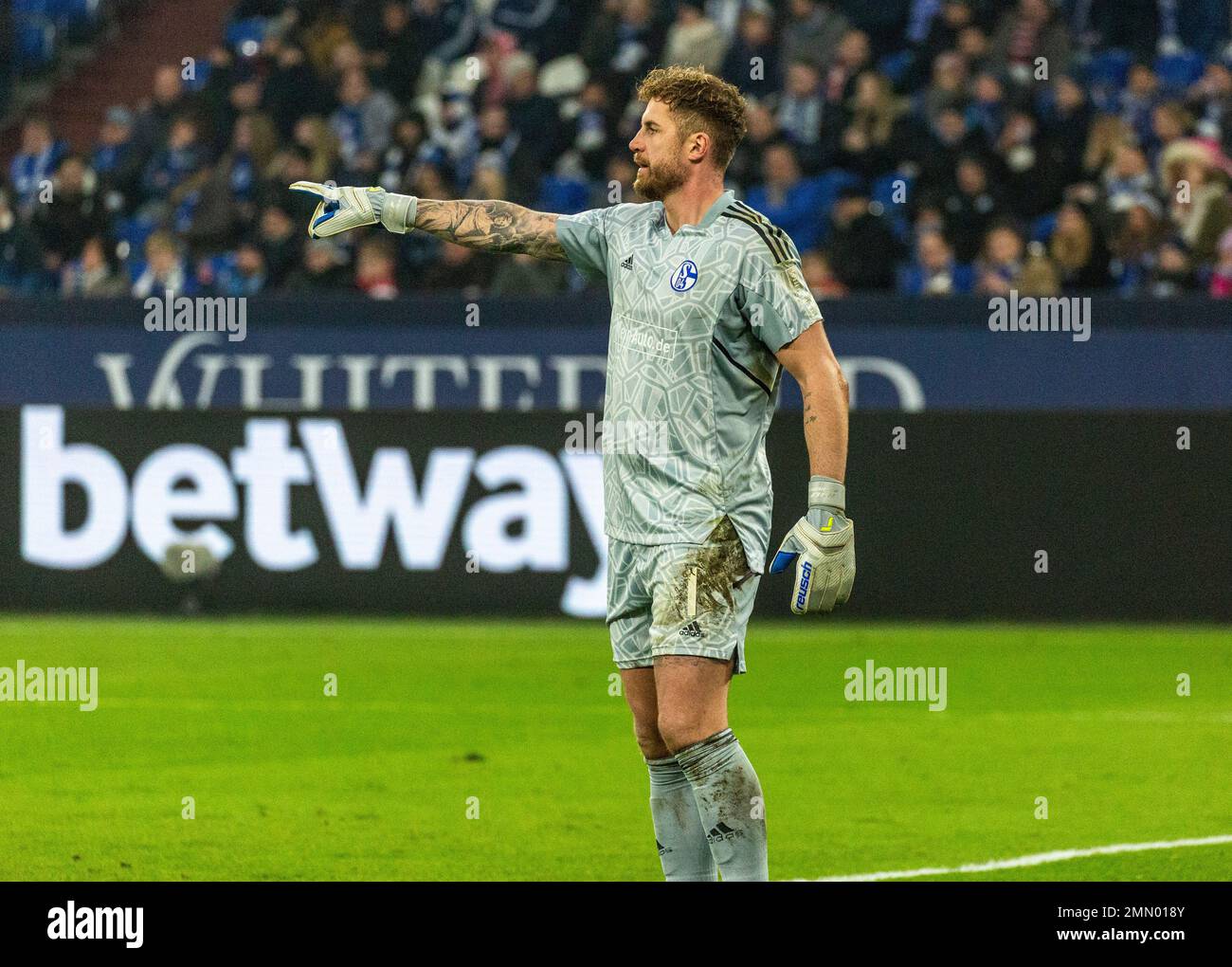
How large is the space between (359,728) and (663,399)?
489 cm

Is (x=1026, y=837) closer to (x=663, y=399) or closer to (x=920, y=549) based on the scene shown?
(x=663, y=399)

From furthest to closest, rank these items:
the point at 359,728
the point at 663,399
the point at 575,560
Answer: the point at 575,560
the point at 359,728
the point at 663,399

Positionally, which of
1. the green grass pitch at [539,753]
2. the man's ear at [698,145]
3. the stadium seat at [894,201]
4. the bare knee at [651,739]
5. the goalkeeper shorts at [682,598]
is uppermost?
the stadium seat at [894,201]

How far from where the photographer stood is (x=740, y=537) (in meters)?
5.21

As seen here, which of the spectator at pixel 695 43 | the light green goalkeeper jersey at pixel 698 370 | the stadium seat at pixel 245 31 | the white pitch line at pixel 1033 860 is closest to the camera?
the light green goalkeeper jersey at pixel 698 370

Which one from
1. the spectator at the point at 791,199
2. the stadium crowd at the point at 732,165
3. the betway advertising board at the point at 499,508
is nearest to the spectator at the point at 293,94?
the stadium crowd at the point at 732,165

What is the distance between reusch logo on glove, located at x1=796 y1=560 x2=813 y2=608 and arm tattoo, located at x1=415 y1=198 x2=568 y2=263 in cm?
114

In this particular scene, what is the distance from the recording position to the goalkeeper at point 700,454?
16.6ft

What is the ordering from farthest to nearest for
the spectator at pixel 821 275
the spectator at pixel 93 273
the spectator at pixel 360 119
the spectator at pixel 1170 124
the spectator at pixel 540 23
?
1. the spectator at pixel 540 23
2. the spectator at pixel 360 119
3. the spectator at pixel 93 273
4. the spectator at pixel 1170 124
5. the spectator at pixel 821 275

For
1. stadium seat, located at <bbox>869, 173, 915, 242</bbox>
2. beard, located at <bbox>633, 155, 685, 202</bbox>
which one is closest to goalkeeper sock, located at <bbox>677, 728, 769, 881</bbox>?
beard, located at <bbox>633, 155, 685, 202</bbox>

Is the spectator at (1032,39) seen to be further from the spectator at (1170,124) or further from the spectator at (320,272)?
the spectator at (320,272)

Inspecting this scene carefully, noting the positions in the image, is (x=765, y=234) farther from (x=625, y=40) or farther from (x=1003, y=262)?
(x=625, y=40)

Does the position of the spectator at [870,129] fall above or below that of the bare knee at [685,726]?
above
